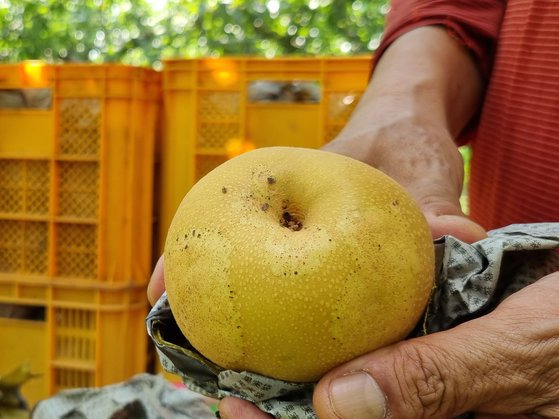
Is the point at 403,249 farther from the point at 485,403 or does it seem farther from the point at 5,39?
the point at 5,39

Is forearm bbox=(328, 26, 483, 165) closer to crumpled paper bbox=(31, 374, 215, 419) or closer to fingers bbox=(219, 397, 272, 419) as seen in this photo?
fingers bbox=(219, 397, 272, 419)

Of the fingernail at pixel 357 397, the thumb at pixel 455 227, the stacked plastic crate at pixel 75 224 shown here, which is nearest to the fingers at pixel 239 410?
the fingernail at pixel 357 397

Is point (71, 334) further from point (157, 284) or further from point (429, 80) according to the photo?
point (429, 80)

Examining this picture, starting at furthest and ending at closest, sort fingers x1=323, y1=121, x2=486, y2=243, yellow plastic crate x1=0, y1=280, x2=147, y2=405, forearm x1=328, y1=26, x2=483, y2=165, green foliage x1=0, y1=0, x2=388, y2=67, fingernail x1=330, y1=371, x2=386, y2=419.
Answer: green foliage x1=0, y1=0, x2=388, y2=67 → yellow plastic crate x1=0, y1=280, x2=147, y2=405 → forearm x1=328, y1=26, x2=483, y2=165 → fingers x1=323, y1=121, x2=486, y2=243 → fingernail x1=330, y1=371, x2=386, y2=419

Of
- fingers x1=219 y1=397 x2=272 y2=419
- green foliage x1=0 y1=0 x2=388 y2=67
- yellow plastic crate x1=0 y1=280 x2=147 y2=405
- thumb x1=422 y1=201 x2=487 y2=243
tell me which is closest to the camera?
fingers x1=219 y1=397 x2=272 y2=419

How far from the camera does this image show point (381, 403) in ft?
2.85

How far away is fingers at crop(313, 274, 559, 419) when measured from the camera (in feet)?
2.81

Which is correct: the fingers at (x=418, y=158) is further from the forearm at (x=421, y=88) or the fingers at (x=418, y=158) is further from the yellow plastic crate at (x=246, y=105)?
the yellow plastic crate at (x=246, y=105)

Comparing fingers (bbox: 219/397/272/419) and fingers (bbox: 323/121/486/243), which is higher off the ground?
fingers (bbox: 323/121/486/243)

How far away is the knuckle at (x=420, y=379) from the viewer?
2.81 ft

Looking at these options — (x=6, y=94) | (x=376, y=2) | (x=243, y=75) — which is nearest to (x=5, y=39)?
(x=376, y=2)

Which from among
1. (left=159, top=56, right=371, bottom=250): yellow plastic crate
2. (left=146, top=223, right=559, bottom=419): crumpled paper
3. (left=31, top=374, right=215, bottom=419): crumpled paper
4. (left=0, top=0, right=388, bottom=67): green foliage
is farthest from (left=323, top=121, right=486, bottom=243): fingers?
(left=0, top=0, right=388, bottom=67): green foliage

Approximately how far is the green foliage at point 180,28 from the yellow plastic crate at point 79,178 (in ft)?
10.3

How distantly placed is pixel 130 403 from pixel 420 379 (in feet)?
3.69
